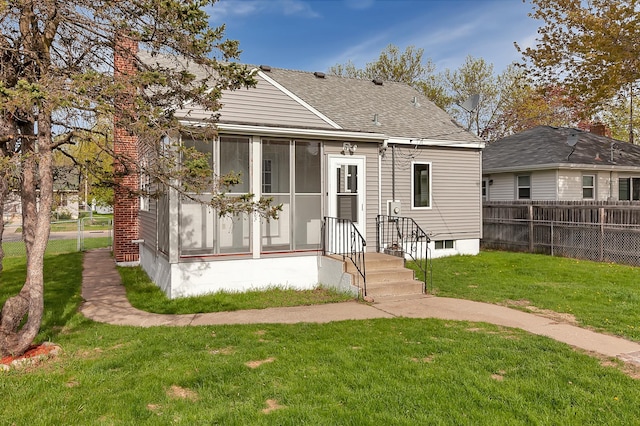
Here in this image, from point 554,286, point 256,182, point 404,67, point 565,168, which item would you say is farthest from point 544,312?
point 404,67

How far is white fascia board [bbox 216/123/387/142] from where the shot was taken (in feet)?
25.8

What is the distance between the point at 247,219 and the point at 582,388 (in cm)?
613

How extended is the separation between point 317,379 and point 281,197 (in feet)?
16.9

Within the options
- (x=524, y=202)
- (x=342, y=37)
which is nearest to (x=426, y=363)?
(x=524, y=202)

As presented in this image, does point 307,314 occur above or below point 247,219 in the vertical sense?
below

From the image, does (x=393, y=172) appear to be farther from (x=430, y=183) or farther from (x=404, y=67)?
(x=404, y=67)

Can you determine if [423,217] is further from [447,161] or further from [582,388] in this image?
[582,388]

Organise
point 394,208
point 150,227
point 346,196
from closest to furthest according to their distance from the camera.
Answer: point 346,196 → point 150,227 → point 394,208

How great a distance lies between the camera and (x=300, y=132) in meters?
8.52

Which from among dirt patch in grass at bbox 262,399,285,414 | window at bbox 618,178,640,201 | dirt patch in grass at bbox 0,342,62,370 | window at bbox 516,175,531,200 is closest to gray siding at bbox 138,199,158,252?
dirt patch in grass at bbox 0,342,62,370

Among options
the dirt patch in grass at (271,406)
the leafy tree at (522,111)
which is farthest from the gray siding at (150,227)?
the leafy tree at (522,111)

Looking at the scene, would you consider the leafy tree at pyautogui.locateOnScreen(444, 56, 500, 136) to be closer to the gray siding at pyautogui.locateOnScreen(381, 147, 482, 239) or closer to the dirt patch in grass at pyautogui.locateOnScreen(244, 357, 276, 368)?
the gray siding at pyautogui.locateOnScreen(381, 147, 482, 239)

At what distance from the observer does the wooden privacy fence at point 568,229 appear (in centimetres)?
1105

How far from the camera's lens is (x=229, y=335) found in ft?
17.8
